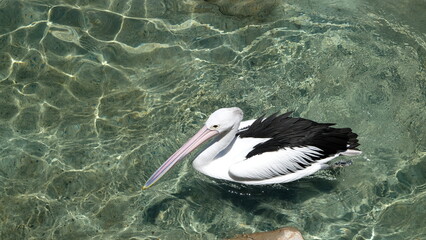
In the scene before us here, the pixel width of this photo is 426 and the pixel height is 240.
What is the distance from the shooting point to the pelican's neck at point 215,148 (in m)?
5.76

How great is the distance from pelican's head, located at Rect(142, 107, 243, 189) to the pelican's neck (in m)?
0.11

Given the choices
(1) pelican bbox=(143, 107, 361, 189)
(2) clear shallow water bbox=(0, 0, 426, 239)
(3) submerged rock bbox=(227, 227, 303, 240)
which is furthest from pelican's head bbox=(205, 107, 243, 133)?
(3) submerged rock bbox=(227, 227, 303, 240)

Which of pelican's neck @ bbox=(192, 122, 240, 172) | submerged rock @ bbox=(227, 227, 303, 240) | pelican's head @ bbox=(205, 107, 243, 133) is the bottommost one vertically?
submerged rock @ bbox=(227, 227, 303, 240)

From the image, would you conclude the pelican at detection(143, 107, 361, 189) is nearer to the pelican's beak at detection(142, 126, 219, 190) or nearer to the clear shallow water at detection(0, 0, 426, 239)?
the pelican's beak at detection(142, 126, 219, 190)

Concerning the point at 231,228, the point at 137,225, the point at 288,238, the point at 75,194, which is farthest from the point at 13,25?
the point at 288,238

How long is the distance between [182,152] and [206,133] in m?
0.30

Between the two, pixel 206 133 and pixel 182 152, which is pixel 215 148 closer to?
pixel 206 133

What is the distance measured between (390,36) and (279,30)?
1448 mm

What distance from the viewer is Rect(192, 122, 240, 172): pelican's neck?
5758mm

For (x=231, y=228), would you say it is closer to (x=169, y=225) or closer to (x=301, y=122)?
(x=169, y=225)

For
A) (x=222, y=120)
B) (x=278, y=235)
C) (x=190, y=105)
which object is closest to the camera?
(x=278, y=235)

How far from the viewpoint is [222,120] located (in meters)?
5.59

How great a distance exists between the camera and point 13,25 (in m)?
7.48

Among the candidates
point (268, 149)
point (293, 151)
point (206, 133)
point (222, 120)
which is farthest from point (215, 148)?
point (293, 151)
